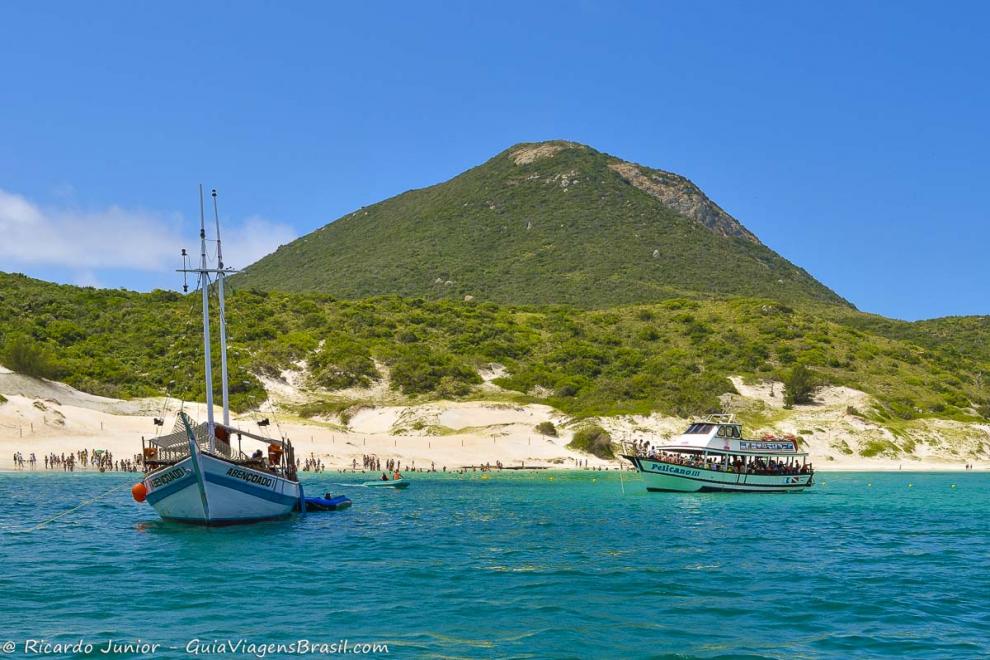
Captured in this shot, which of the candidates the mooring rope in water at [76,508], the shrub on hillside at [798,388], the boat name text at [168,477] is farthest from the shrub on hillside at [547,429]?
the boat name text at [168,477]

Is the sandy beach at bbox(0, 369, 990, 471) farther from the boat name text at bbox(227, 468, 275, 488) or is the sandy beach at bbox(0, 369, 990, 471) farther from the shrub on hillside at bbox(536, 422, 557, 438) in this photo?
the boat name text at bbox(227, 468, 275, 488)

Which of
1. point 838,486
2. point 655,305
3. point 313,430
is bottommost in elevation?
point 838,486

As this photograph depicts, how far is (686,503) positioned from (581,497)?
20.0ft

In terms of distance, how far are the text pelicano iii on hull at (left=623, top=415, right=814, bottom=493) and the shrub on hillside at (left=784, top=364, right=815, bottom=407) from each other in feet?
112

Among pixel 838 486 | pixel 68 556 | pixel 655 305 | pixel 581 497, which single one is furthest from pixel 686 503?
pixel 655 305

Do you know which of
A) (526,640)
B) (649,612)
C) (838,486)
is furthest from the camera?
(838,486)

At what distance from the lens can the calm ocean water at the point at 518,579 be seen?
20.1 metres

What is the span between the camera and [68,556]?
30.5m

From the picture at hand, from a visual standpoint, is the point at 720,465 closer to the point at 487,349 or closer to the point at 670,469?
the point at 670,469

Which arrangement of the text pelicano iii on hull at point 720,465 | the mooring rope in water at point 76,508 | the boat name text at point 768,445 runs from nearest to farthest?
the mooring rope in water at point 76,508 → the text pelicano iii on hull at point 720,465 → the boat name text at point 768,445

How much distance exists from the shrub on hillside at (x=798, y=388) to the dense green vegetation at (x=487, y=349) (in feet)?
11.0

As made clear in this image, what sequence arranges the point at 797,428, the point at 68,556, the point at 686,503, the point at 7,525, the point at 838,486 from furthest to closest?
1. the point at 797,428
2. the point at 838,486
3. the point at 686,503
4. the point at 7,525
5. the point at 68,556

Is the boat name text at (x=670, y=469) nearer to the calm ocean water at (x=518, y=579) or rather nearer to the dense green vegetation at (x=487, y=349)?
the calm ocean water at (x=518, y=579)

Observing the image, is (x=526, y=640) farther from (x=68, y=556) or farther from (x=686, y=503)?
(x=686, y=503)
